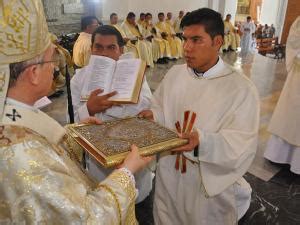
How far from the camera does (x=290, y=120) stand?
12.4 feet

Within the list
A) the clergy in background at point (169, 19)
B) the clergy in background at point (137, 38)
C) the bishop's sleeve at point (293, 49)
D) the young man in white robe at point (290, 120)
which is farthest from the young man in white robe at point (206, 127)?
Result: the clergy in background at point (169, 19)

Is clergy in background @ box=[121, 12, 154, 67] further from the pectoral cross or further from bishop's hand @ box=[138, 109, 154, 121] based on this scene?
the pectoral cross

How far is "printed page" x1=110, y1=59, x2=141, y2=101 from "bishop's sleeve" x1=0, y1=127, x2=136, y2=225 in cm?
110

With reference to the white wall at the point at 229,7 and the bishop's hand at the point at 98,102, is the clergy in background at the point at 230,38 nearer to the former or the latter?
the white wall at the point at 229,7

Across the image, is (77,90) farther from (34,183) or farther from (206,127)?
(34,183)

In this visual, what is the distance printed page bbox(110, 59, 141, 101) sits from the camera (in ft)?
7.28

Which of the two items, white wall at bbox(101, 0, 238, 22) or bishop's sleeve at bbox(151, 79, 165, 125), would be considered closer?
bishop's sleeve at bbox(151, 79, 165, 125)

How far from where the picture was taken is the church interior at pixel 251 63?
3168mm

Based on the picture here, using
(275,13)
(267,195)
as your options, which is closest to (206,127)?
(267,195)

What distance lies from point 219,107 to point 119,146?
35.1 inches

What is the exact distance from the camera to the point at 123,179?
53.9 inches

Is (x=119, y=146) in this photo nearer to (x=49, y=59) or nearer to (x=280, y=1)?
(x=49, y=59)

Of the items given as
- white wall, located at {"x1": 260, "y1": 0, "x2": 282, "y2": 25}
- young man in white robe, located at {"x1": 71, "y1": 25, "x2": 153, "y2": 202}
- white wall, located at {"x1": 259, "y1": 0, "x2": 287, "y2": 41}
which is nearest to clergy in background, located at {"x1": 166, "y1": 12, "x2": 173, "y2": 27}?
white wall, located at {"x1": 259, "y1": 0, "x2": 287, "y2": 41}

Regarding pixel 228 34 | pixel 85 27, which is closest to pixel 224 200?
pixel 85 27
